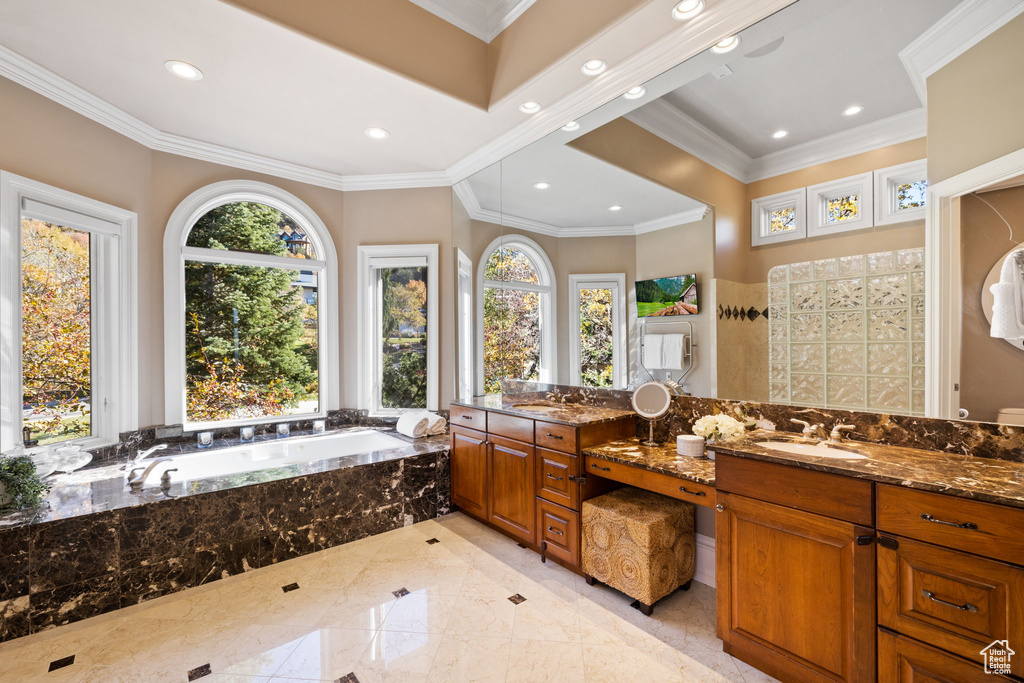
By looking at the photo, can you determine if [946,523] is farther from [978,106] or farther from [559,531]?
[559,531]

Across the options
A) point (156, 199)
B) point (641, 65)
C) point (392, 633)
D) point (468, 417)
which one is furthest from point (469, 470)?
point (156, 199)

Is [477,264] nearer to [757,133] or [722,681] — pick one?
[757,133]

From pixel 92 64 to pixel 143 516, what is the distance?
238cm

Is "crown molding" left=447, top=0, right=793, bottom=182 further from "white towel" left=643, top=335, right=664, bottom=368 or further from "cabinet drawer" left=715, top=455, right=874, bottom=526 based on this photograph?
"cabinet drawer" left=715, top=455, right=874, bottom=526

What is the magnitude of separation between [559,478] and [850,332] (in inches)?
60.0

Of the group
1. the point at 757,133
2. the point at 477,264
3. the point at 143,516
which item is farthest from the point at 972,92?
the point at 143,516

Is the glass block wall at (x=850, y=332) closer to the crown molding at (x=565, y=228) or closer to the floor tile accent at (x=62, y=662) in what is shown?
the crown molding at (x=565, y=228)

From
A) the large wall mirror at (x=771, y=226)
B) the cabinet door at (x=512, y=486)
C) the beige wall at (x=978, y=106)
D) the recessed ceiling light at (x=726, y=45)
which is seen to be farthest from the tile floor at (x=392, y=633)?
the recessed ceiling light at (x=726, y=45)

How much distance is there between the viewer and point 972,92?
5.21ft

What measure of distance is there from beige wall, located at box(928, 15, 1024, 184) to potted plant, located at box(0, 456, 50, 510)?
4093 millimetres

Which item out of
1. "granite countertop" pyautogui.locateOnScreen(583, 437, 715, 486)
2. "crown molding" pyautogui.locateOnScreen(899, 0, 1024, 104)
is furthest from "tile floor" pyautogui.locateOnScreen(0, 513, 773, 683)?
"crown molding" pyautogui.locateOnScreen(899, 0, 1024, 104)

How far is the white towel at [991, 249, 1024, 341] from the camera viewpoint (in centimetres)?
152

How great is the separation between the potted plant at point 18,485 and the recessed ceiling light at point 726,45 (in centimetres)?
378

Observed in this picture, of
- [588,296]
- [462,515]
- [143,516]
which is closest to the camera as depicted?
[143,516]
